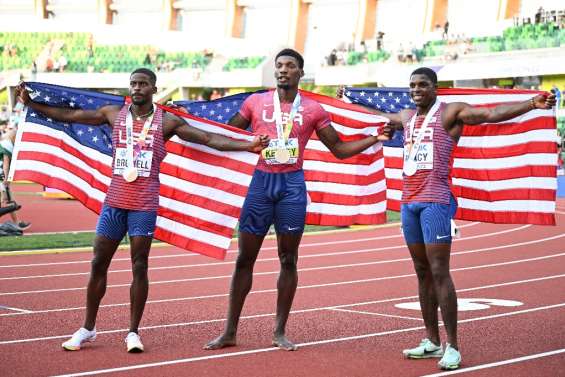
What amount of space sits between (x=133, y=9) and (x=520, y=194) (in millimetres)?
60155

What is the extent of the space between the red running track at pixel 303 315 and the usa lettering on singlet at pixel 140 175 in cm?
108

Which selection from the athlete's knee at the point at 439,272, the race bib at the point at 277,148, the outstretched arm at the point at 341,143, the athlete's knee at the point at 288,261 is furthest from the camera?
the outstretched arm at the point at 341,143

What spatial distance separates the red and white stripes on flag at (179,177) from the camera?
871 cm

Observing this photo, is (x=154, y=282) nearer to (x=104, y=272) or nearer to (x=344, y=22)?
(x=104, y=272)

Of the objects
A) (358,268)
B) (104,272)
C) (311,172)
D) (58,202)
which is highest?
(311,172)

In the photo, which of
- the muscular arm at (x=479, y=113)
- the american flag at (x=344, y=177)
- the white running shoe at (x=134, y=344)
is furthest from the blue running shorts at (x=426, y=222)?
the white running shoe at (x=134, y=344)

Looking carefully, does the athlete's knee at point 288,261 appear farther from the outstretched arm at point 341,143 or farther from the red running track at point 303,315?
the outstretched arm at point 341,143

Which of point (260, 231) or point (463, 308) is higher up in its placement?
point (260, 231)

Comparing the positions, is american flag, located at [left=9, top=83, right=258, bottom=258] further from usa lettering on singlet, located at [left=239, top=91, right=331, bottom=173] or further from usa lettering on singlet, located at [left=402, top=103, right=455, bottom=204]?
usa lettering on singlet, located at [left=402, top=103, right=455, bottom=204]

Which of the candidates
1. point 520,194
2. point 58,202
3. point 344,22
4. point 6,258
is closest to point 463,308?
point 520,194

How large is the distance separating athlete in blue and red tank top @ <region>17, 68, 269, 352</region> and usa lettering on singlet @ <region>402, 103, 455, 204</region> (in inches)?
45.4

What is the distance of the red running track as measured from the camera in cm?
752

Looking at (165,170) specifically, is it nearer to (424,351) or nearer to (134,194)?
(134,194)

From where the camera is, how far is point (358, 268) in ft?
47.0
